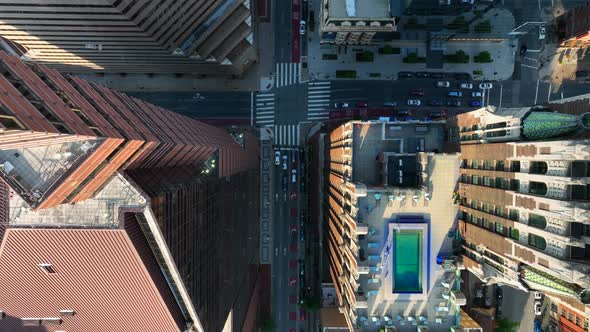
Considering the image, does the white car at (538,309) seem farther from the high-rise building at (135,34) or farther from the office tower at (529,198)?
the high-rise building at (135,34)

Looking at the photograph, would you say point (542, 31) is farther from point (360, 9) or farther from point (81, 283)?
point (81, 283)

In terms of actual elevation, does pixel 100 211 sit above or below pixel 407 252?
above

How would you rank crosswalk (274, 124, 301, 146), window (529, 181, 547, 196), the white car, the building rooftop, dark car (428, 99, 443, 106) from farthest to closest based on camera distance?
1. crosswalk (274, 124, 301, 146)
2. dark car (428, 99, 443, 106)
3. the white car
4. the building rooftop
5. window (529, 181, 547, 196)

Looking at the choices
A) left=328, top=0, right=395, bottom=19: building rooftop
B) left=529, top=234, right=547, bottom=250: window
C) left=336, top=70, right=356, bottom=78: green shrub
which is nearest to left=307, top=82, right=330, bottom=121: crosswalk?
left=336, top=70, right=356, bottom=78: green shrub

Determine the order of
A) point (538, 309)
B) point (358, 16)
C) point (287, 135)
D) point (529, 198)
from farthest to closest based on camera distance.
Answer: point (287, 135), point (538, 309), point (358, 16), point (529, 198)

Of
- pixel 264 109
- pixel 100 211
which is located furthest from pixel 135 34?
pixel 100 211

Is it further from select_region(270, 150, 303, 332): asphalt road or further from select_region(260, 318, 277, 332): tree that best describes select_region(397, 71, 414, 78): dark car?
select_region(260, 318, 277, 332): tree

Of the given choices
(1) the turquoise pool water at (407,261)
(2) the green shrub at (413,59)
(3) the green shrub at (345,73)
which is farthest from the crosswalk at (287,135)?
(1) the turquoise pool water at (407,261)
